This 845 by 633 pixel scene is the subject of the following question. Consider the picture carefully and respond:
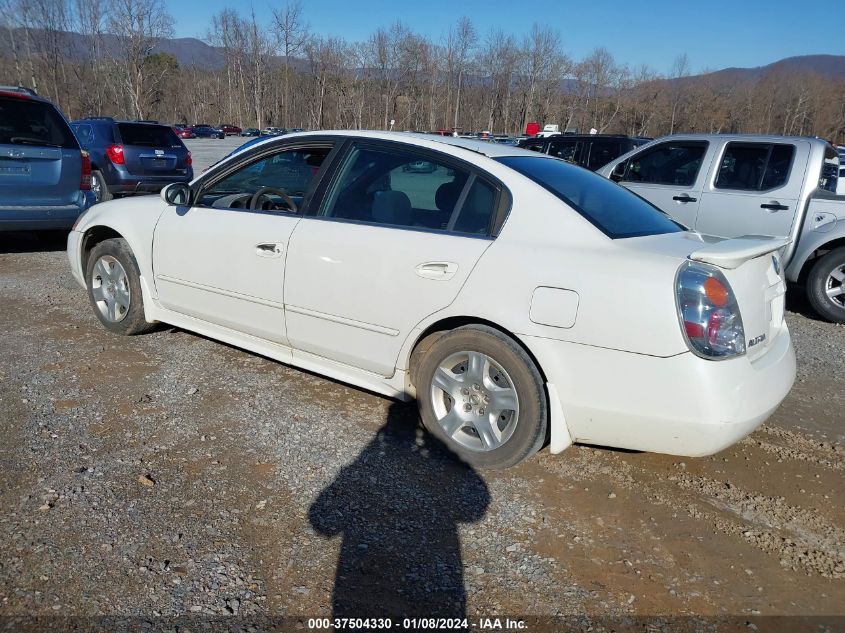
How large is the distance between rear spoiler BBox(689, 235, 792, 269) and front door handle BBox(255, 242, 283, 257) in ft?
7.36

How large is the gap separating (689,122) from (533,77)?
1572 cm

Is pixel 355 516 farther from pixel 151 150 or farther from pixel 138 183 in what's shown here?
pixel 151 150

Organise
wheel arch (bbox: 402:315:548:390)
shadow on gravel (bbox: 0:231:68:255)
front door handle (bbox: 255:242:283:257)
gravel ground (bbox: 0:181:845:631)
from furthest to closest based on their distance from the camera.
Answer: shadow on gravel (bbox: 0:231:68:255)
front door handle (bbox: 255:242:283:257)
wheel arch (bbox: 402:315:548:390)
gravel ground (bbox: 0:181:845:631)

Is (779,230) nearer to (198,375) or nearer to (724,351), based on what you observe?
(724,351)

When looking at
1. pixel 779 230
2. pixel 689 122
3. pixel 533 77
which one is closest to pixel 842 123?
pixel 689 122

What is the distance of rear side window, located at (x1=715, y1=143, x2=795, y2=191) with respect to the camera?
22.3 ft

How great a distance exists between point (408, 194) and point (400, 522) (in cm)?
179

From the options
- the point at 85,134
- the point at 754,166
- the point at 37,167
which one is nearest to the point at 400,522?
the point at 754,166

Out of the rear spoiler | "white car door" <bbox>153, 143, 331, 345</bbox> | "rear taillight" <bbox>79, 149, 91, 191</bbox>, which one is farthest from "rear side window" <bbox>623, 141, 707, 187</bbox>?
"rear taillight" <bbox>79, 149, 91, 191</bbox>

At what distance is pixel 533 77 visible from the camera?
64625 millimetres

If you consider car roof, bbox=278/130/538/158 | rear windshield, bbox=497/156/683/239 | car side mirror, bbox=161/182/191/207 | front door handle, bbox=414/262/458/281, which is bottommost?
front door handle, bbox=414/262/458/281

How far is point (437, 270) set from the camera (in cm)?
323

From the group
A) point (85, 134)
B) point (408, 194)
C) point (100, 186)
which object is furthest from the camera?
point (85, 134)

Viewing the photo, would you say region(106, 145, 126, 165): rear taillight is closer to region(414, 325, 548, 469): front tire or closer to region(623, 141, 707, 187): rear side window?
region(623, 141, 707, 187): rear side window
